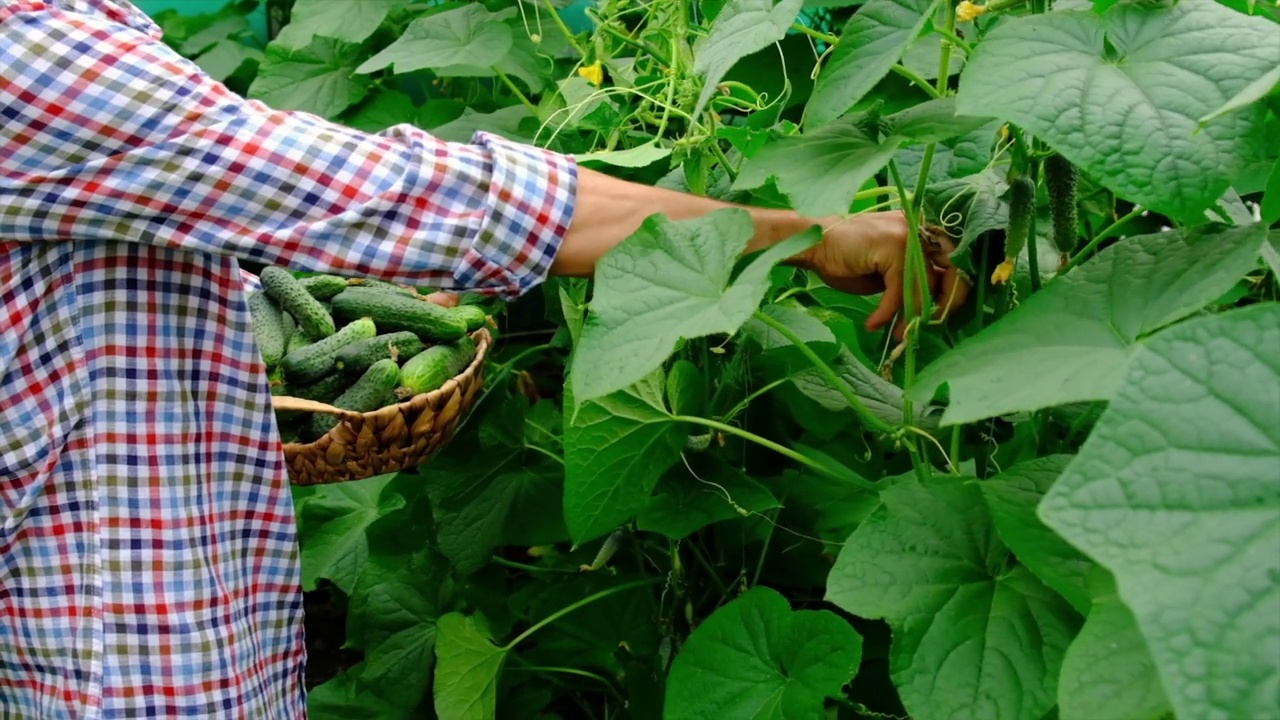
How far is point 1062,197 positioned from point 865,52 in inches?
7.8

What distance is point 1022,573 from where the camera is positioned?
2.98ft

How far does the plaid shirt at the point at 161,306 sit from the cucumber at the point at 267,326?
0.23 metres

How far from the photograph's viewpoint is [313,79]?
2.45 metres

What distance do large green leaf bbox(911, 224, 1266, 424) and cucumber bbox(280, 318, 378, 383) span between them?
0.73m

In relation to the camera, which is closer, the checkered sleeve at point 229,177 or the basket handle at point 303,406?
the checkered sleeve at point 229,177

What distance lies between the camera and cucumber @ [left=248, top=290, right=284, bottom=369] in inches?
54.1

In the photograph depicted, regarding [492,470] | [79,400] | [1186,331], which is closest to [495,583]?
[492,470]

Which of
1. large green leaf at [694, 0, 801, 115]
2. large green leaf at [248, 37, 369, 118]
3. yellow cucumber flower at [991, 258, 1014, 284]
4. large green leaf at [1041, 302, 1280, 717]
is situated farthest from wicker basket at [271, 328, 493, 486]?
large green leaf at [248, 37, 369, 118]

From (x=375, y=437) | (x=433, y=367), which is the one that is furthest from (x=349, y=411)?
(x=433, y=367)

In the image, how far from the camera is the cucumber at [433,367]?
132 cm

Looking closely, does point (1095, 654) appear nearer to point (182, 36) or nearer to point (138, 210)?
point (138, 210)

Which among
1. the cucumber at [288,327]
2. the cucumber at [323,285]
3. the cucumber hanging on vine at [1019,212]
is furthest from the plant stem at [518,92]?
the cucumber hanging on vine at [1019,212]

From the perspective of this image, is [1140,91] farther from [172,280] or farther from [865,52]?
[172,280]

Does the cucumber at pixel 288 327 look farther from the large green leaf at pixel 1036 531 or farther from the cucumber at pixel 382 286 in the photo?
the large green leaf at pixel 1036 531
